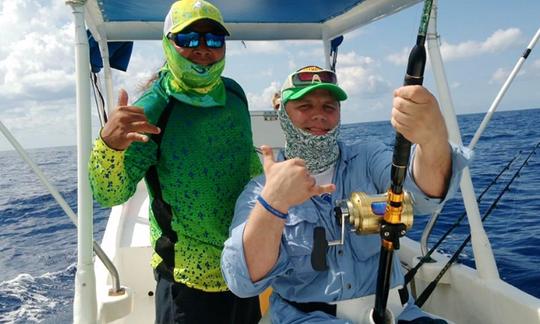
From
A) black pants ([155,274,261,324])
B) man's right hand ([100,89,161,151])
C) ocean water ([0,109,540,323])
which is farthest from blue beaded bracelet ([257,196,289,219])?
ocean water ([0,109,540,323])

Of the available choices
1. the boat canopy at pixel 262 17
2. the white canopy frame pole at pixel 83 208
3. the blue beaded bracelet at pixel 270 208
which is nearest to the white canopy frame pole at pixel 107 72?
the boat canopy at pixel 262 17

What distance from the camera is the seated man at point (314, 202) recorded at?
1.53 meters

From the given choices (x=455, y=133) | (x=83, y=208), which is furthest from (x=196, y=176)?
(x=455, y=133)

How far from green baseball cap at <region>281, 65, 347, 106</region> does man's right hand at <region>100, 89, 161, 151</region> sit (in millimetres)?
638

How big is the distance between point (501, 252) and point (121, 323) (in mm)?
4470

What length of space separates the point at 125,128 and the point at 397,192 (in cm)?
97

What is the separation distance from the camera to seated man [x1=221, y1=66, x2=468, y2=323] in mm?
1530

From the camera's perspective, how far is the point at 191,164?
198 cm

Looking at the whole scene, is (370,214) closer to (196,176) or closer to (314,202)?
(314,202)

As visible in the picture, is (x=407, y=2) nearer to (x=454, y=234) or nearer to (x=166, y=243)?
(x=166, y=243)

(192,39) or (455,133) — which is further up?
(192,39)

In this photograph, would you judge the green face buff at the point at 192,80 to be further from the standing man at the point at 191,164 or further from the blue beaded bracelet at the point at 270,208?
the blue beaded bracelet at the point at 270,208

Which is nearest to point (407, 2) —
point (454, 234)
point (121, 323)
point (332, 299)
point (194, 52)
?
point (194, 52)

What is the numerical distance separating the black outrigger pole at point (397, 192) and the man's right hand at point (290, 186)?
0.22m
